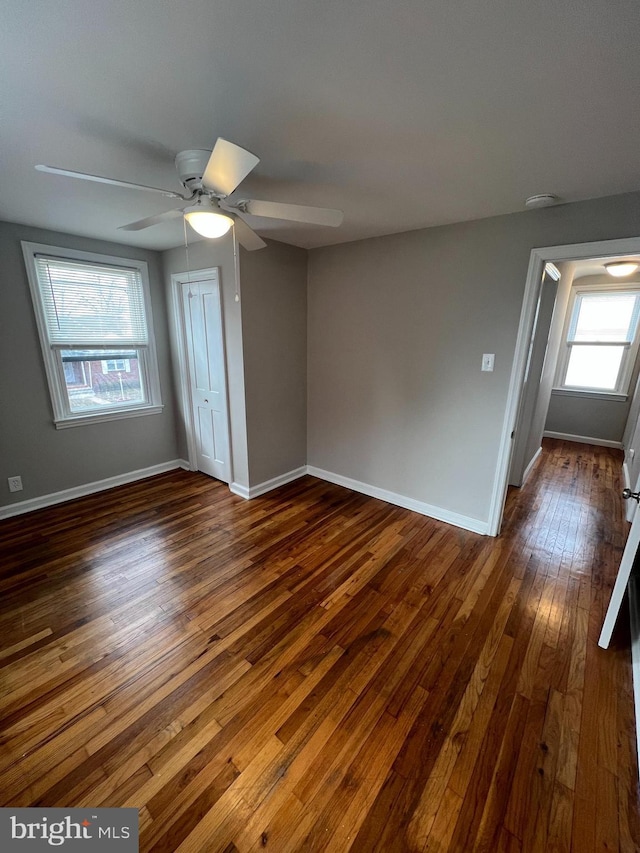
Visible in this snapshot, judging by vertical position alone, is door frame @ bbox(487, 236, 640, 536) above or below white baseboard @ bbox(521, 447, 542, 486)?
above

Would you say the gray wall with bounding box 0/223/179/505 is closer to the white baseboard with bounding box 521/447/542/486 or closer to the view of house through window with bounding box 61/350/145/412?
the view of house through window with bounding box 61/350/145/412

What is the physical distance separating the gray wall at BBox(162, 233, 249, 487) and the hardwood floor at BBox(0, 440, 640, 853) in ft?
2.70

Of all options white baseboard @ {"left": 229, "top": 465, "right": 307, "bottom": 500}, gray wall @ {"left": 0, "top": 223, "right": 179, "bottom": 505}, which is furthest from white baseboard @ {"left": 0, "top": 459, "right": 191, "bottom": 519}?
white baseboard @ {"left": 229, "top": 465, "right": 307, "bottom": 500}

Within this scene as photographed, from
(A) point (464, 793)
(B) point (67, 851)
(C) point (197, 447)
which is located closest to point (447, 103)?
(A) point (464, 793)

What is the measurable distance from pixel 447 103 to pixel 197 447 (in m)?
3.61

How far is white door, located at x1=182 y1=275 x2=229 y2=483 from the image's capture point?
3338 millimetres

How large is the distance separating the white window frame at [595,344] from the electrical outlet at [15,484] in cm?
699

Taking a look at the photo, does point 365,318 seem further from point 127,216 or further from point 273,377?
point 127,216

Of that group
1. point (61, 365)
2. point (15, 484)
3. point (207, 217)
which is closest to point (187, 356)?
point (61, 365)

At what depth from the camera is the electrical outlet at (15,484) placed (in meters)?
3.03

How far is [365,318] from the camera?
3246 millimetres

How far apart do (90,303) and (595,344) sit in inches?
263

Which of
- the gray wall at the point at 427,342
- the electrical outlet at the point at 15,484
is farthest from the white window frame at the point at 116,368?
the gray wall at the point at 427,342

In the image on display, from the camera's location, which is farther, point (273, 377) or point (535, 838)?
point (273, 377)
